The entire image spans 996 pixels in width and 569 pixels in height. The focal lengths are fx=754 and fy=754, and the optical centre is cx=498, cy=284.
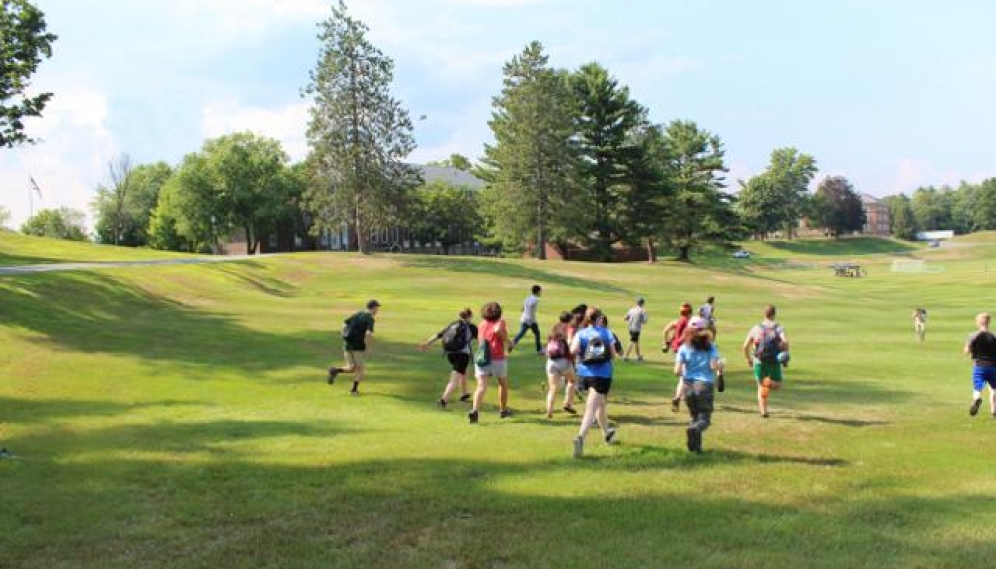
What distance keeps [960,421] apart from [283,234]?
3761 inches

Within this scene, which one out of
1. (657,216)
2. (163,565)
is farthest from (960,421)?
(657,216)

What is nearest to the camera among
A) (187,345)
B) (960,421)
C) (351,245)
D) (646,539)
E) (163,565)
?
(163,565)

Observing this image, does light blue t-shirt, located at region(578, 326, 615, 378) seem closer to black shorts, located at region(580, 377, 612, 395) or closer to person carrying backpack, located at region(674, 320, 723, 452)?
black shorts, located at region(580, 377, 612, 395)

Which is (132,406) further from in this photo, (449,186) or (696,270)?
(449,186)

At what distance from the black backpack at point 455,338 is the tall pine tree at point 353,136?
135 feet

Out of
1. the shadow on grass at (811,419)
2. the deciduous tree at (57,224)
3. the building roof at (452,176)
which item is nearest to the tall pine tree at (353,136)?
the shadow on grass at (811,419)

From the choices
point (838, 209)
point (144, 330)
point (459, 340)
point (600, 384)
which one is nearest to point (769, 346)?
point (600, 384)

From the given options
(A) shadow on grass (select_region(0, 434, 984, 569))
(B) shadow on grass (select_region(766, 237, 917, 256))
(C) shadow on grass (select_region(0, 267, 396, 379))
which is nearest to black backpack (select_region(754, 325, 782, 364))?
(A) shadow on grass (select_region(0, 434, 984, 569))

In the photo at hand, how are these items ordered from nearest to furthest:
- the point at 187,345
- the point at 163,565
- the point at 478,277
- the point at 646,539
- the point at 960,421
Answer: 1. the point at 163,565
2. the point at 646,539
3. the point at 960,421
4. the point at 187,345
5. the point at 478,277

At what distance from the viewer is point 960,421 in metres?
→ 13.6

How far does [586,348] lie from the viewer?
11195 millimetres

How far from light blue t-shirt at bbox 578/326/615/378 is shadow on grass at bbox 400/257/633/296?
3538 cm

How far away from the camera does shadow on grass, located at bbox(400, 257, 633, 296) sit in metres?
48.1

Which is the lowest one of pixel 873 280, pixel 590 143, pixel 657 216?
pixel 873 280
